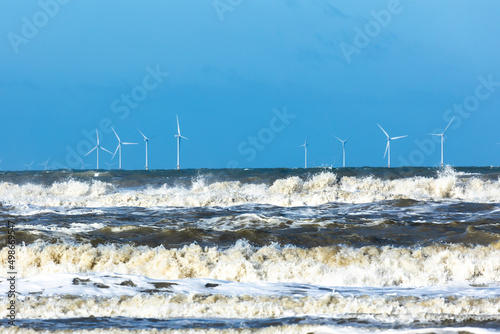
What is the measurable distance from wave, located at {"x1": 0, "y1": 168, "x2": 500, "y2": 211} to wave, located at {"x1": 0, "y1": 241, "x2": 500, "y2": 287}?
1511 centimetres

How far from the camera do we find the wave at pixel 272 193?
30391 mm

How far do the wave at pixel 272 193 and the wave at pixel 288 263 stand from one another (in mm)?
15109

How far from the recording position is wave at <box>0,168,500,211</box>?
3039cm

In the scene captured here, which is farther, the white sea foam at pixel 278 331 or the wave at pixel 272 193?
the wave at pixel 272 193

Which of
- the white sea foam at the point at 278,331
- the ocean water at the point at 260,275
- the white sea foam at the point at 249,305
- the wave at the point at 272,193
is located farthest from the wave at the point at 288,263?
the wave at the point at 272,193

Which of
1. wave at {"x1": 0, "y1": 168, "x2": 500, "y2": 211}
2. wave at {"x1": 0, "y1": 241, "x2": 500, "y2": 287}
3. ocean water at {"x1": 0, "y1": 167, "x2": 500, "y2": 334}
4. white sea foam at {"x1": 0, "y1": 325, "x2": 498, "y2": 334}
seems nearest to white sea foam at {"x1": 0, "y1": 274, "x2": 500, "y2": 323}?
ocean water at {"x1": 0, "y1": 167, "x2": 500, "y2": 334}

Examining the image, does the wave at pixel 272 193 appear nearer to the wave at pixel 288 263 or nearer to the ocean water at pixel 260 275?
the ocean water at pixel 260 275

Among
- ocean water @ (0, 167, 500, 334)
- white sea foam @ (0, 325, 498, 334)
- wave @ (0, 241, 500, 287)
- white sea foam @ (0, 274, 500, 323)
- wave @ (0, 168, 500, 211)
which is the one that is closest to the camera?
white sea foam @ (0, 325, 498, 334)

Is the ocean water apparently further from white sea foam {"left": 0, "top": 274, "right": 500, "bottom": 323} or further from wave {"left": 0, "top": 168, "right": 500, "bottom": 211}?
wave {"left": 0, "top": 168, "right": 500, "bottom": 211}

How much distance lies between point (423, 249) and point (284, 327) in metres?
6.31

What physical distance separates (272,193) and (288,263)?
26063 mm

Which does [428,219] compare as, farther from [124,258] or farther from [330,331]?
[330,331]

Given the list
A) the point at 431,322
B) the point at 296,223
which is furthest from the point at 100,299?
the point at 296,223

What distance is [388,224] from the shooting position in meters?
18.4
